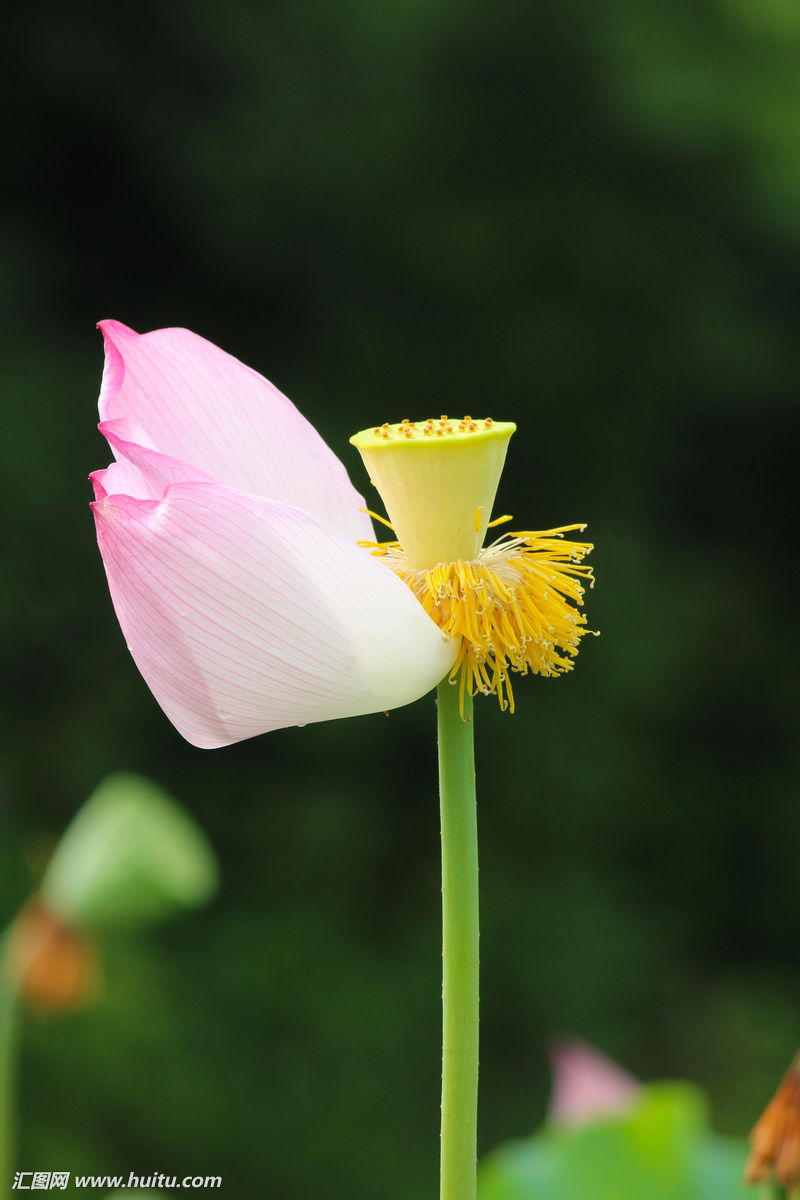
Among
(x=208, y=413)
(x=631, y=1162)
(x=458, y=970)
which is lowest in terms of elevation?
(x=631, y=1162)

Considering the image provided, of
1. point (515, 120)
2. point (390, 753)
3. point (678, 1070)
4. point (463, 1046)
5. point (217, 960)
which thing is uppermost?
point (515, 120)

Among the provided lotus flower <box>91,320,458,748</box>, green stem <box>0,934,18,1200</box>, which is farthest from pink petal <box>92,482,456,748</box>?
green stem <box>0,934,18,1200</box>

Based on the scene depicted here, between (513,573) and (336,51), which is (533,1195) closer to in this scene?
(513,573)

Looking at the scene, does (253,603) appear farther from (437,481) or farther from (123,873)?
(123,873)

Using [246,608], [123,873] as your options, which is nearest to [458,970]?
[246,608]

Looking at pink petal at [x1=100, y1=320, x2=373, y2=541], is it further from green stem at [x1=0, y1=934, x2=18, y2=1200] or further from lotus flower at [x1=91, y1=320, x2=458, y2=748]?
green stem at [x1=0, y1=934, x2=18, y2=1200]

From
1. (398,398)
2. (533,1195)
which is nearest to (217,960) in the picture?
(398,398)

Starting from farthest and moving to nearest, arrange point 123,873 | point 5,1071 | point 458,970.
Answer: point 123,873 → point 5,1071 → point 458,970
